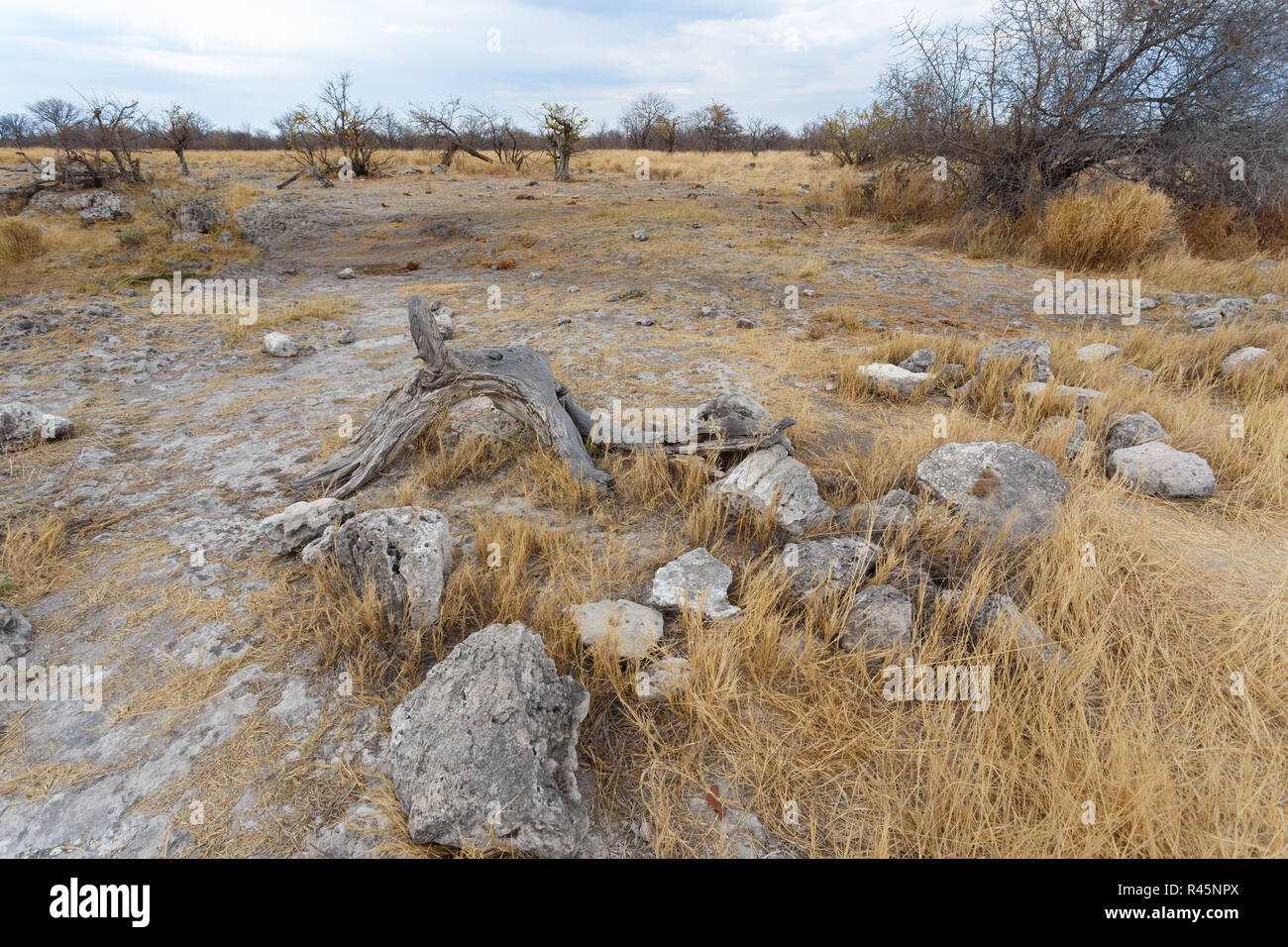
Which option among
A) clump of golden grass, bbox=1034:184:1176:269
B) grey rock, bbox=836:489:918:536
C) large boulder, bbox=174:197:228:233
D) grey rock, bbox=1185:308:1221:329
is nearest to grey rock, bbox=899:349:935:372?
grey rock, bbox=836:489:918:536

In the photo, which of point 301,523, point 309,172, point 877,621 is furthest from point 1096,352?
point 309,172

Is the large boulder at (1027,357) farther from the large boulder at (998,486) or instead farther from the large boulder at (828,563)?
the large boulder at (828,563)

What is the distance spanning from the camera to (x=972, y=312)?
642 centimetres

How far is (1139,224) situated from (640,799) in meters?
9.30

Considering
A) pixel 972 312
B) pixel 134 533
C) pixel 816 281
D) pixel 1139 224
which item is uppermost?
pixel 1139 224

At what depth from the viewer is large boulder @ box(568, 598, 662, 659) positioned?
2.10m

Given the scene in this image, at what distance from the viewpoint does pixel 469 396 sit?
11.4 feet

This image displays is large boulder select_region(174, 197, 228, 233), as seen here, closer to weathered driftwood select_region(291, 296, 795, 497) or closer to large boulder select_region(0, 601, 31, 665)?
weathered driftwood select_region(291, 296, 795, 497)

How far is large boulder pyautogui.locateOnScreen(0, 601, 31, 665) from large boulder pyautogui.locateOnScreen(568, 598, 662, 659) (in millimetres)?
1984

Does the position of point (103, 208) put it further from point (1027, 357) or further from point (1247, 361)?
point (1247, 361)

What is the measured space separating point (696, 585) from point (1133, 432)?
292 cm
